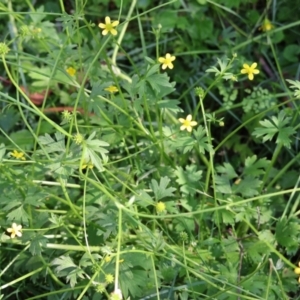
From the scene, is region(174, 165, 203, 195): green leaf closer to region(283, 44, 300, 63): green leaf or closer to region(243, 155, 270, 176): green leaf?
A: region(243, 155, 270, 176): green leaf

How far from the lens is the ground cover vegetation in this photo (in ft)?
5.07

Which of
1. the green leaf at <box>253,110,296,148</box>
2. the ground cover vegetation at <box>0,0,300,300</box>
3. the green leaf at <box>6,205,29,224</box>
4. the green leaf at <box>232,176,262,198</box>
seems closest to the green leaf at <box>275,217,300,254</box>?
the ground cover vegetation at <box>0,0,300,300</box>

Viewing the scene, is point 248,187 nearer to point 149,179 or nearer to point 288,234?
point 288,234

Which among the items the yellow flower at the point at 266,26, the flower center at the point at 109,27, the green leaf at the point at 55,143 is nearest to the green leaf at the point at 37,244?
the green leaf at the point at 55,143

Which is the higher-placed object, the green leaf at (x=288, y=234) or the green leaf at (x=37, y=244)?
the green leaf at (x=37, y=244)

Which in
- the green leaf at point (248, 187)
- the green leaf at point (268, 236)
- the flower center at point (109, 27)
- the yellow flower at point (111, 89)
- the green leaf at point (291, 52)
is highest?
the flower center at point (109, 27)

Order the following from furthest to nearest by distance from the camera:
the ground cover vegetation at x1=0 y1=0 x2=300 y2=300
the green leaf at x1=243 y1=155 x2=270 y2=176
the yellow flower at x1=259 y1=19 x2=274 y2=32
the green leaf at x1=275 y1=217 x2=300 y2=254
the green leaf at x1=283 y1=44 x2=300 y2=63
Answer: the green leaf at x1=283 y1=44 x2=300 y2=63
the yellow flower at x1=259 y1=19 x2=274 y2=32
the green leaf at x1=243 y1=155 x2=270 y2=176
the green leaf at x1=275 y1=217 x2=300 y2=254
the ground cover vegetation at x1=0 y1=0 x2=300 y2=300

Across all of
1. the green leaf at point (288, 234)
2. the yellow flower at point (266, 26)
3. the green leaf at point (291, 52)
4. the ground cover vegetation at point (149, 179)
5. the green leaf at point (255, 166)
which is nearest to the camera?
→ the ground cover vegetation at point (149, 179)

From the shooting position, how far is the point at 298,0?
7.74ft

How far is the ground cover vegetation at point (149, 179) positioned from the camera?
1.54 metres

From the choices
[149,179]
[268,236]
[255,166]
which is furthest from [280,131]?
[149,179]

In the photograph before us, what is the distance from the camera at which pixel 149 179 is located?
1.93 meters

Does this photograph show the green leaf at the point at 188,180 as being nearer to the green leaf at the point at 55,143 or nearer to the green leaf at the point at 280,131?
the green leaf at the point at 280,131

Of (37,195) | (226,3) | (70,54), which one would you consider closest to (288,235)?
(37,195)
